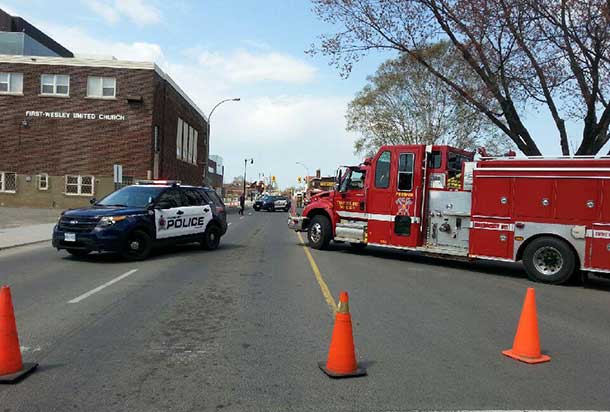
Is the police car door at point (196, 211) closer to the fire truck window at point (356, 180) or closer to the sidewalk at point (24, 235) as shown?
the fire truck window at point (356, 180)

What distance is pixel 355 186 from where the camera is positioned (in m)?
14.9

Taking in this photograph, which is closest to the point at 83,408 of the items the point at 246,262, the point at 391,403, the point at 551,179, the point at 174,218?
the point at 391,403

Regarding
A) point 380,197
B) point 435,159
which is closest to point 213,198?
point 380,197

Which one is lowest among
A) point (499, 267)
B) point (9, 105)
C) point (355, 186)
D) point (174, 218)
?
point (499, 267)

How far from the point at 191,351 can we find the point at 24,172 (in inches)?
1400

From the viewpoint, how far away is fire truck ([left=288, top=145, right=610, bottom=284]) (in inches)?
416

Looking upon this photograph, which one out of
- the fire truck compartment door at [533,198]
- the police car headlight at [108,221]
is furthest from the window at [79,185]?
the fire truck compartment door at [533,198]

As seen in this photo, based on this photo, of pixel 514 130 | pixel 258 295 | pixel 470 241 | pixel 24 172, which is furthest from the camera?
pixel 24 172

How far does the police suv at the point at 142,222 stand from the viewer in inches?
436

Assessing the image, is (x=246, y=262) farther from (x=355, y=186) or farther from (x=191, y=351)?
(x=191, y=351)

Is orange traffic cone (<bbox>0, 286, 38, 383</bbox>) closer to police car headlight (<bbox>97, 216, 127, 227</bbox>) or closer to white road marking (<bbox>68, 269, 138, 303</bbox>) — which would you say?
white road marking (<bbox>68, 269, 138, 303</bbox>)

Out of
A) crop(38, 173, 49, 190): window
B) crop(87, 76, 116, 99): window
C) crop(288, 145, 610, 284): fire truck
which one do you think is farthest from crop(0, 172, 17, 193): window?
crop(288, 145, 610, 284): fire truck

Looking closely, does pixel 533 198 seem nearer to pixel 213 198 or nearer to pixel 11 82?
pixel 213 198

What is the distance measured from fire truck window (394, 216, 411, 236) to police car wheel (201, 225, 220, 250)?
5.02 metres
